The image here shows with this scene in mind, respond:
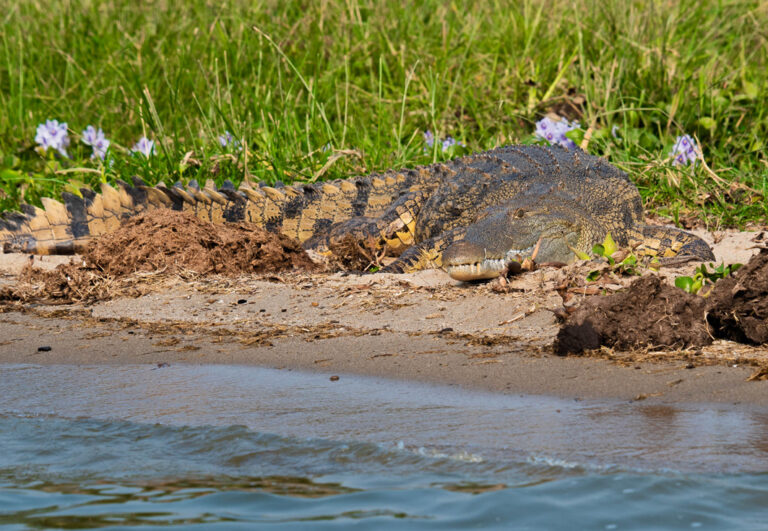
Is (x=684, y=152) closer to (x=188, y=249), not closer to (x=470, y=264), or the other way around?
(x=470, y=264)

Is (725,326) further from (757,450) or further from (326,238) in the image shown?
(326,238)

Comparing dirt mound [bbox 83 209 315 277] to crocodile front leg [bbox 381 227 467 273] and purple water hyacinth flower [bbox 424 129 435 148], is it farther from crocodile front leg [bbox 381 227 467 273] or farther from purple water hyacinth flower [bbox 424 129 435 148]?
purple water hyacinth flower [bbox 424 129 435 148]

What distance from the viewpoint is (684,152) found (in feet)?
18.5

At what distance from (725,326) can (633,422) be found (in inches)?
35.0

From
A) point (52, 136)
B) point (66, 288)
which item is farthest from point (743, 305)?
point (52, 136)

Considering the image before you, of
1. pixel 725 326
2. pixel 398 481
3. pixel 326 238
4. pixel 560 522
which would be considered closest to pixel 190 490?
pixel 398 481

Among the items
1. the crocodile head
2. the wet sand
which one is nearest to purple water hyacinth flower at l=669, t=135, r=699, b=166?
the wet sand

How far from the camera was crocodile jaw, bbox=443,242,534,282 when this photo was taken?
390 cm

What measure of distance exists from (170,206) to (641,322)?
3.25 meters

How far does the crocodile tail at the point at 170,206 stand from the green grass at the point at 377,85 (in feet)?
1.23

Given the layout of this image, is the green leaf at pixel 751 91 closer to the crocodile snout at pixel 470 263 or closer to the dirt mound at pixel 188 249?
the crocodile snout at pixel 470 263

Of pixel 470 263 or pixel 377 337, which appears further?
pixel 470 263

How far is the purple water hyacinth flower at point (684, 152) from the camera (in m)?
5.59

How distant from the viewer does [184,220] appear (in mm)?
4629
